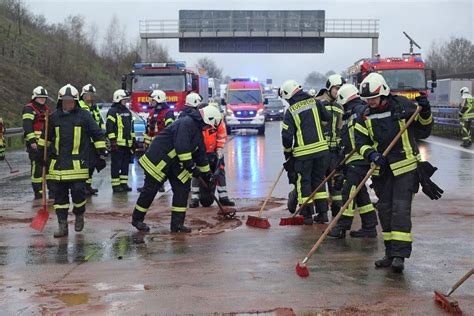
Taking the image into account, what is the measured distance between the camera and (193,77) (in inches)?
913

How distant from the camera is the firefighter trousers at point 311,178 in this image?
8.05 metres

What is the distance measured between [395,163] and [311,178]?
2.32m

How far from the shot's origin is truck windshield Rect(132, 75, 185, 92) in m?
21.8

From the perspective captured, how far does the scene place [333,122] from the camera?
28.3 ft

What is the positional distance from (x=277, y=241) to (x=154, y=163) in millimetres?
1802

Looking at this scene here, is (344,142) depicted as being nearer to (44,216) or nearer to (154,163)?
(154,163)

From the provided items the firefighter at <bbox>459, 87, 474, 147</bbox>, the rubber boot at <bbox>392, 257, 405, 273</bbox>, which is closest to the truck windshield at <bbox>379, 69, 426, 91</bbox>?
the firefighter at <bbox>459, 87, 474, 147</bbox>

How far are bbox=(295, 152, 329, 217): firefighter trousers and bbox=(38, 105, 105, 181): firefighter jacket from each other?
8.80ft

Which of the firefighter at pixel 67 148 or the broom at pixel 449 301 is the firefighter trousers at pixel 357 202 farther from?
the firefighter at pixel 67 148

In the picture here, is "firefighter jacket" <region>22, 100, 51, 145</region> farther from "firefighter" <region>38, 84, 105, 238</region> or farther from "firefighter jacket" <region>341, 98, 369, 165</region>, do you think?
"firefighter jacket" <region>341, 98, 369, 165</region>

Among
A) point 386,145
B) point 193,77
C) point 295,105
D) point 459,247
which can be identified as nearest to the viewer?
point 386,145

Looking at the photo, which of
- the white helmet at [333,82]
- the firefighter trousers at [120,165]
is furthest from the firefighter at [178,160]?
the firefighter trousers at [120,165]

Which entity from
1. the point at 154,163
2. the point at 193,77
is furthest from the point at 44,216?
the point at 193,77

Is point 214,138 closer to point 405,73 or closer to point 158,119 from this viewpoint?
point 158,119
